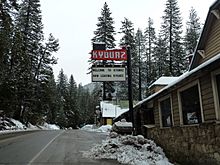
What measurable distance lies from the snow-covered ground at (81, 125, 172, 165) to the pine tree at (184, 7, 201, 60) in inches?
1845

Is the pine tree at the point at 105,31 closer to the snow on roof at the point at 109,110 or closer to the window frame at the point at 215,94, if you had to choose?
the snow on roof at the point at 109,110

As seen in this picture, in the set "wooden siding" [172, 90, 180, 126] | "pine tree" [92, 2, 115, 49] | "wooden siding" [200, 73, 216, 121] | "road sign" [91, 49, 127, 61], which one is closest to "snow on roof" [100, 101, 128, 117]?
Result: "pine tree" [92, 2, 115, 49]

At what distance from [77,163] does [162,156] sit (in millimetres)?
3631

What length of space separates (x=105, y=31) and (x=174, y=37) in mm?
12680

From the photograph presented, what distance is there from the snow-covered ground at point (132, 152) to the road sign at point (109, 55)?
5.50 m

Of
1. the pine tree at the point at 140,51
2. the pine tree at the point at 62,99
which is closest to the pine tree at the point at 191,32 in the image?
the pine tree at the point at 140,51

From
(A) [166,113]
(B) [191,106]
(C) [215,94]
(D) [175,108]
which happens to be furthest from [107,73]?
(C) [215,94]

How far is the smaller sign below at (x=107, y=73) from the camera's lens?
18859mm

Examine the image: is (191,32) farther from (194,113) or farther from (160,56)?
(194,113)

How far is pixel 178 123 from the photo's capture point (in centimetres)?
1219

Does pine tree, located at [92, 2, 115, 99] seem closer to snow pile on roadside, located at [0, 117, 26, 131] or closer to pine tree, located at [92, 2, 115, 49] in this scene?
pine tree, located at [92, 2, 115, 49]

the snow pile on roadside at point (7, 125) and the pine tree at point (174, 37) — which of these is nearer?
the snow pile on roadside at point (7, 125)

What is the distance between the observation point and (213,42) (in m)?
16.3

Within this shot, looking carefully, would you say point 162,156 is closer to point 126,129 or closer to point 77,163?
point 77,163
